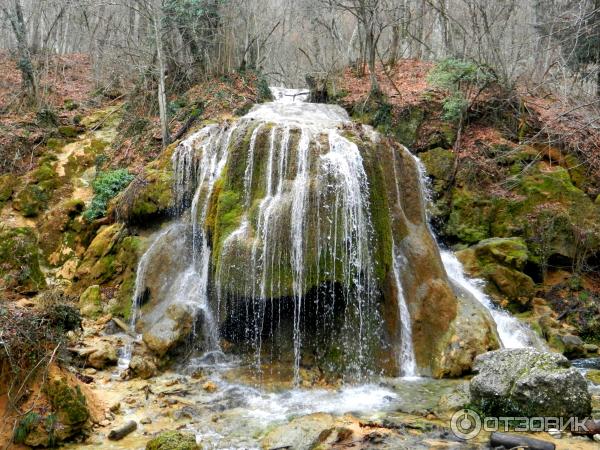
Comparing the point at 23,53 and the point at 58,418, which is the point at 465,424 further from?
the point at 23,53

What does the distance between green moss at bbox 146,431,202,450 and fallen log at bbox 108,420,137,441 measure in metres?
0.63

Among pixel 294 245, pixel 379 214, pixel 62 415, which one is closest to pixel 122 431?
pixel 62 415

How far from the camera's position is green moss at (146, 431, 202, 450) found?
210 inches

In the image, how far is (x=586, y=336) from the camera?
1042cm

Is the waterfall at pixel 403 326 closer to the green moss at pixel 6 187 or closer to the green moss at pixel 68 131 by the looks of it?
the green moss at pixel 6 187

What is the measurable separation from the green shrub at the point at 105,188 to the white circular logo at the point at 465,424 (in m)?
10.4

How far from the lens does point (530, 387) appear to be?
6.25 meters

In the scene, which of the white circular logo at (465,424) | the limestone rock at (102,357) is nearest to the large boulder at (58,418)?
the limestone rock at (102,357)

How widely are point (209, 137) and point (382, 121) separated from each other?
637cm

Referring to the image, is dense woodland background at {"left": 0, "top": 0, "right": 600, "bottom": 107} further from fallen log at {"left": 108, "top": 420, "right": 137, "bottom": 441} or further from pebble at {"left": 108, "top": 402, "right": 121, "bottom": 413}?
fallen log at {"left": 108, "top": 420, "right": 137, "bottom": 441}

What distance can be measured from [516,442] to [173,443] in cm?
409

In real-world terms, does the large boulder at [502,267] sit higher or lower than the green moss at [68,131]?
lower

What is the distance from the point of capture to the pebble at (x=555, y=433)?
19.1ft

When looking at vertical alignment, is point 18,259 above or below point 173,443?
above
